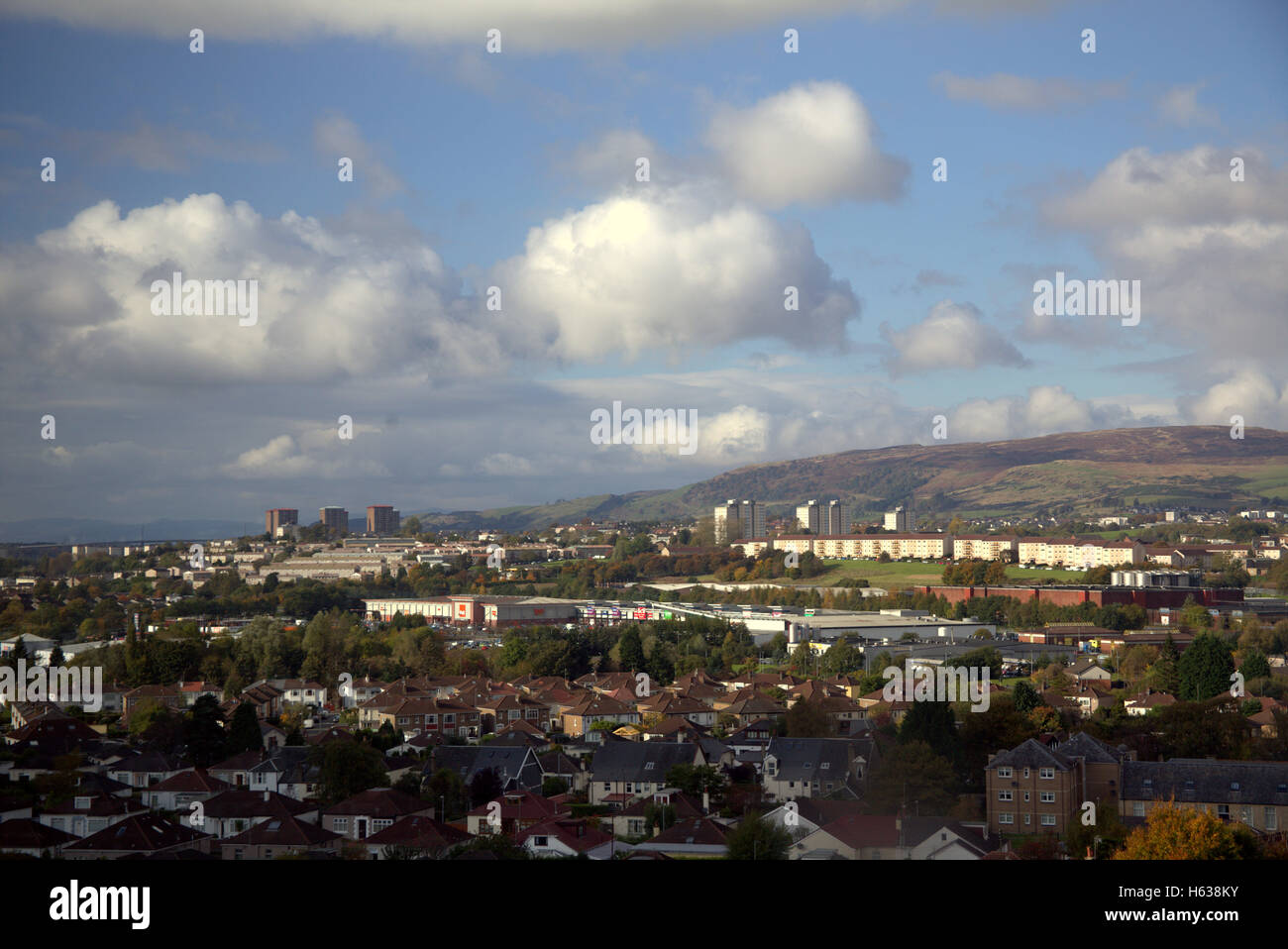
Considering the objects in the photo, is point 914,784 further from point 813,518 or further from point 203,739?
point 813,518

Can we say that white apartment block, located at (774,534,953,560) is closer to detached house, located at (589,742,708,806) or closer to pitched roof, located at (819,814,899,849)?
detached house, located at (589,742,708,806)

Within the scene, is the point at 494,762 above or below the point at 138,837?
below

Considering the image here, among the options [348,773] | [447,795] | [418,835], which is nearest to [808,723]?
[447,795]

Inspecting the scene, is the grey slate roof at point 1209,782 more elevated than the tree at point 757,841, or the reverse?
the tree at point 757,841

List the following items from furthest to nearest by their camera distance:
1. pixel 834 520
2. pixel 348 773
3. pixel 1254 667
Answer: pixel 834 520
pixel 1254 667
pixel 348 773

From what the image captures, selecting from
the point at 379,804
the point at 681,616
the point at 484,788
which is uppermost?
the point at 379,804

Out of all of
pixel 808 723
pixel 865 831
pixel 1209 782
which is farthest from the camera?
pixel 808 723

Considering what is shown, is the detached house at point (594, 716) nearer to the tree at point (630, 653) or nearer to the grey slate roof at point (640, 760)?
the grey slate roof at point (640, 760)

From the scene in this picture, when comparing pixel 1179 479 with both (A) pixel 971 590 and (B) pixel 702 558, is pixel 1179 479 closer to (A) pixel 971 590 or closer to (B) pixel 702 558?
(B) pixel 702 558

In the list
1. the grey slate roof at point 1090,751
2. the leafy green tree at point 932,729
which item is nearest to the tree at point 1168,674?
the leafy green tree at point 932,729
